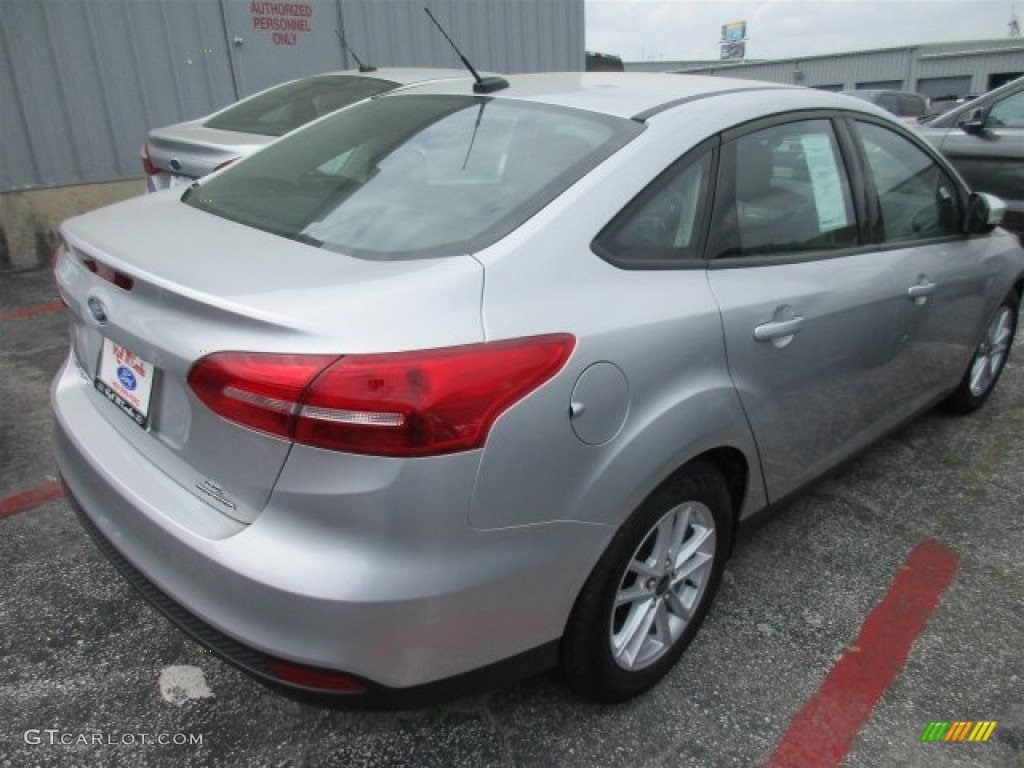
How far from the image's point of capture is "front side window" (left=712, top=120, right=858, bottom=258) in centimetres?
222

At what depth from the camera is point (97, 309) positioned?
73.5 inches

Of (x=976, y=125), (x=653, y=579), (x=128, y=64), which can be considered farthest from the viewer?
(x=128, y=64)

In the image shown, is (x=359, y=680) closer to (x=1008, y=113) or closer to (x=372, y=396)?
(x=372, y=396)

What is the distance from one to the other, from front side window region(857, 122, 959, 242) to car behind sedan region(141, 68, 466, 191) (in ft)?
10.5

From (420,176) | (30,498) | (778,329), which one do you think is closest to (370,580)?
(420,176)

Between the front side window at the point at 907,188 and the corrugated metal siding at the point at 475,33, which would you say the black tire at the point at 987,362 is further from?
the corrugated metal siding at the point at 475,33

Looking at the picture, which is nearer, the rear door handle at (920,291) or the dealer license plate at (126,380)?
the dealer license plate at (126,380)

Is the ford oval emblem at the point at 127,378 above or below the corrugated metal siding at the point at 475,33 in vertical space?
below

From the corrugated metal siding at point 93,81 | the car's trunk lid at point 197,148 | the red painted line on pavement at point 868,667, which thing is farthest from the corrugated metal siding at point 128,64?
the red painted line on pavement at point 868,667

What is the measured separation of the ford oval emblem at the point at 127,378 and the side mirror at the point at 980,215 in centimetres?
318

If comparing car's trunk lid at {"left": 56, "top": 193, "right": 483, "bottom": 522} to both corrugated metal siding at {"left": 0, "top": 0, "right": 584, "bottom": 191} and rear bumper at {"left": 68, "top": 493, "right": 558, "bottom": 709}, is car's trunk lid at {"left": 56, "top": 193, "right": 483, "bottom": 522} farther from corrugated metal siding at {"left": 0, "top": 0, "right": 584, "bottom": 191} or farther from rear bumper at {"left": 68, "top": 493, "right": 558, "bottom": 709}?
corrugated metal siding at {"left": 0, "top": 0, "right": 584, "bottom": 191}

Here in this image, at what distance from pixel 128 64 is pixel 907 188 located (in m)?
6.56

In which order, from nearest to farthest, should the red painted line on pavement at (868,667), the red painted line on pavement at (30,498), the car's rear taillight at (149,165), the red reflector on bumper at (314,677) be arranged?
the red reflector on bumper at (314,677)
the red painted line on pavement at (868,667)
the red painted line on pavement at (30,498)
the car's rear taillight at (149,165)

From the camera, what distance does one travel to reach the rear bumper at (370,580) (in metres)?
1.50
